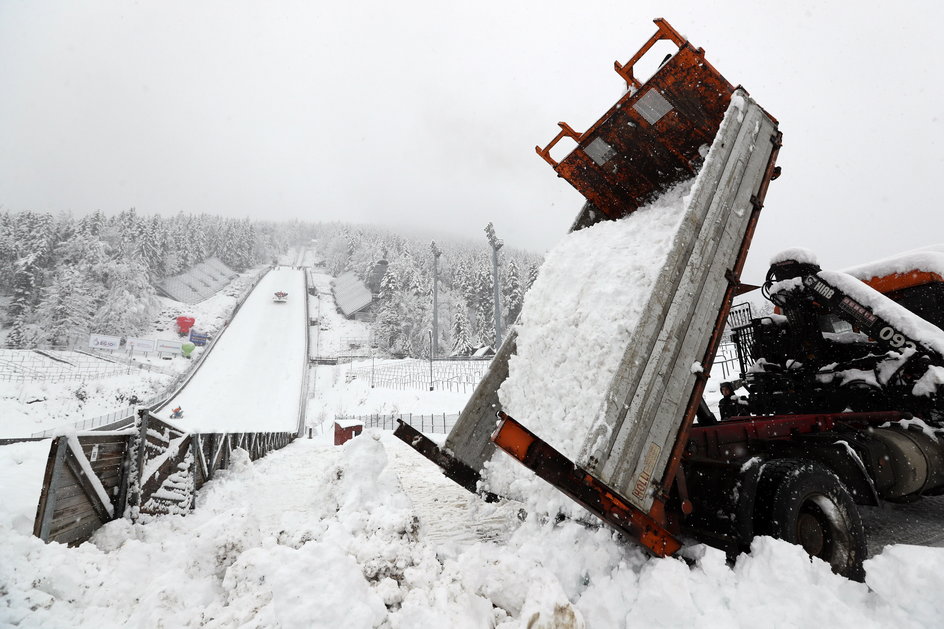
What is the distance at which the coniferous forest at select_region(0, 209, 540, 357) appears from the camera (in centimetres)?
4238

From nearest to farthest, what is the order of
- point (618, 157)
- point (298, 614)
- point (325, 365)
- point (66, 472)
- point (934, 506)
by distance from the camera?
point (298, 614) → point (66, 472) → point (618, 157) → point (934, 506) → point (325, 365)

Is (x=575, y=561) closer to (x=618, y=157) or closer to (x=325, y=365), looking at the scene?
(x=618, y=157)

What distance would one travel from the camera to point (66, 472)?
388 cm

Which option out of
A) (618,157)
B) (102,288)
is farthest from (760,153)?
(102,288)

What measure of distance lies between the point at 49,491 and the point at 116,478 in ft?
4.16

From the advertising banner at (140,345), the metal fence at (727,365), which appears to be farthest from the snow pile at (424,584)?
the advertising banner at (140,345)

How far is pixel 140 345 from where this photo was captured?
43.3 m

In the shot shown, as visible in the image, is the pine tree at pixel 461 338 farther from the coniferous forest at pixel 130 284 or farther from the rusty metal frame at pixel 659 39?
the rusty metal frame at pixel 659 39

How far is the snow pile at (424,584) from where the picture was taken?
2514 mm

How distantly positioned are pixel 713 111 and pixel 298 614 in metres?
5.49

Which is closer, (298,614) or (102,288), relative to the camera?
(298,614)

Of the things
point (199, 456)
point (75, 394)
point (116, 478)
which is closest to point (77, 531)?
point (116, 478)

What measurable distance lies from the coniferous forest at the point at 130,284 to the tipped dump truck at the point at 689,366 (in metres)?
25.4

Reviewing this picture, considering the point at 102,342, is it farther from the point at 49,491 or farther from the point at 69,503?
the point at 49,491
